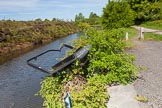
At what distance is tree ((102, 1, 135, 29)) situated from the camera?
24531mm

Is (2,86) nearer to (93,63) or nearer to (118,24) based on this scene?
(93,63)

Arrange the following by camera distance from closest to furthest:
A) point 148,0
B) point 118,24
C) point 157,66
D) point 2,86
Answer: point 157,66 < point 2,86 < point 118,24 < point 148,0

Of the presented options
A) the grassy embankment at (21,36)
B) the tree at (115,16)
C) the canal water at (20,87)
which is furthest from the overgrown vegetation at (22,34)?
the canal water at (20,87)

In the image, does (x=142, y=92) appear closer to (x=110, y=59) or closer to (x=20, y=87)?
(x=110, y=59)

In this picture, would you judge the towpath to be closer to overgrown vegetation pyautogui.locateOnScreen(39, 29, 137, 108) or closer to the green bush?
overgrown vegetation pyautogui.locateOnScreen(39, 29, 137, 108)

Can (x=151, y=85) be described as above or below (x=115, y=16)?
below

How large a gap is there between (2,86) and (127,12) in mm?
12476

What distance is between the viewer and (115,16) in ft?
81.0

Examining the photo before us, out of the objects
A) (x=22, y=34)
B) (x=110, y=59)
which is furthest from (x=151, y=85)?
(x=22, y=34)

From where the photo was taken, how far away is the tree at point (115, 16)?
80.5 ft

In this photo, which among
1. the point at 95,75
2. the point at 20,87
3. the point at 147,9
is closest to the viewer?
the point at 95,75

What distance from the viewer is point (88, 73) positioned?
9.68 m

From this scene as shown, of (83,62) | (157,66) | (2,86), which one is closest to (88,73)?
(83,62)

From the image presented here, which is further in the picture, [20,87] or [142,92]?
[20,87]
